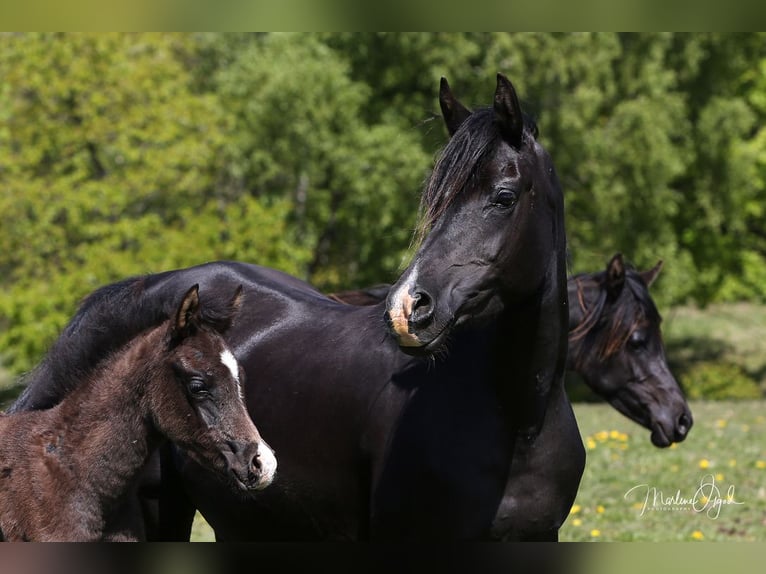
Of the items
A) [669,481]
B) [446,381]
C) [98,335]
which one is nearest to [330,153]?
[669,481]

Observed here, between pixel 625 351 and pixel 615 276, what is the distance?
518mm

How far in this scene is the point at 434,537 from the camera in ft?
11.3

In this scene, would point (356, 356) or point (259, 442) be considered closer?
point (259, 442)

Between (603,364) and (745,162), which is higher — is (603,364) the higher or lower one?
the higher one

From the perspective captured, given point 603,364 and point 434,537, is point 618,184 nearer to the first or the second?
point 603,364

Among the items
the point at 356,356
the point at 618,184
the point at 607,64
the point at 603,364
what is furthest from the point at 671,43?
the point at 356,356

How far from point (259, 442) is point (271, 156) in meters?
19.1

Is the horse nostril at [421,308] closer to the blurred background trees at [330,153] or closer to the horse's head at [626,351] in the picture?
the horse's head at [626,351]

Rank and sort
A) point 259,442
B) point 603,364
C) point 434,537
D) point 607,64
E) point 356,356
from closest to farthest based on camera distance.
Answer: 1. point 434,537
2. point 259,442
3. point 356,356
4. point 603,364
5. point 607,64

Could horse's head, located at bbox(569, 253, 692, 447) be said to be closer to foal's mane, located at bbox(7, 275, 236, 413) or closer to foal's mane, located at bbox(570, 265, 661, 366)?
foal's mane, located at bbox(570, 265, 661, 366)

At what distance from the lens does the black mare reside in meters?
3.28

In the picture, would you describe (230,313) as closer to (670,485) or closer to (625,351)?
(625,351)

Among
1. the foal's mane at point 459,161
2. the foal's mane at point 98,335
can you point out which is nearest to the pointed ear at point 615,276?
the foal's mane at point 98,335

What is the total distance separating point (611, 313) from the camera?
21.4ft
